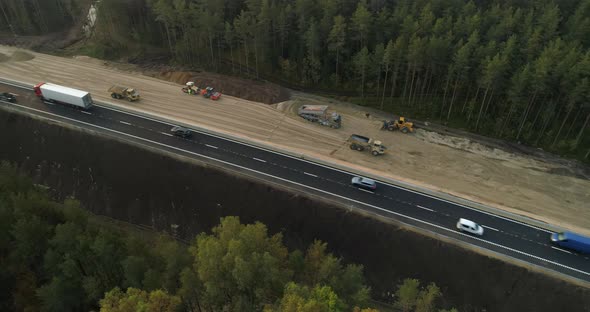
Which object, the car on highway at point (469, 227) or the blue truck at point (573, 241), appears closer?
the blue truck at point (573, 241)

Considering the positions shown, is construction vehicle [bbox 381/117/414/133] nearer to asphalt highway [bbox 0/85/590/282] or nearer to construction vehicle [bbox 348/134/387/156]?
construction vehicle [bbox 348/134/387/156]

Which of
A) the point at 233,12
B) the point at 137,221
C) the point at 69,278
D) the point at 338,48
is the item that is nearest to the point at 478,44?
the point at 338,48

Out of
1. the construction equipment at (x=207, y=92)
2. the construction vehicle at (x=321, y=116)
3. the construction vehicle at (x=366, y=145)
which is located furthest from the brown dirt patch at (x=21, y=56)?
the construction vehicle at (x=366, y=145)

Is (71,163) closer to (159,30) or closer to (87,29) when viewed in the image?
(159,30)

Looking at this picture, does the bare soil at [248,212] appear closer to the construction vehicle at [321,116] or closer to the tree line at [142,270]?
the tree line at [142,270]

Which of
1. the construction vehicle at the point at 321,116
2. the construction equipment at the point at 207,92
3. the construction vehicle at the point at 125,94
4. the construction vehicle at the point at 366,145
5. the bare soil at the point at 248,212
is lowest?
the bare soil at the point at 248,212

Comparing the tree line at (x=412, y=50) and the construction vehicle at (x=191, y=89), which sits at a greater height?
the tree line at (x=412, y=50)
